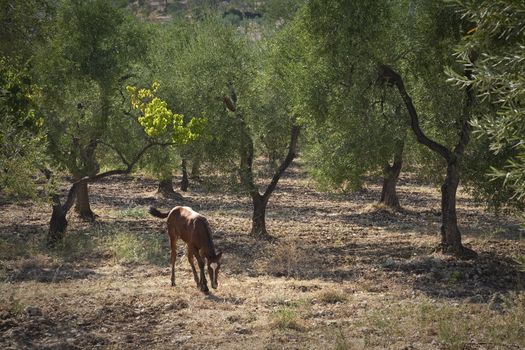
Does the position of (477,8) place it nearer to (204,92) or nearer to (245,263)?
(245,263)

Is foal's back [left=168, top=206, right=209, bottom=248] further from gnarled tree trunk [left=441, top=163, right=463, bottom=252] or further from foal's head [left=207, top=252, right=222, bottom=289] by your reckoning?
gnarled tree trunk [left=441, top=163, right=463, bottom=252]

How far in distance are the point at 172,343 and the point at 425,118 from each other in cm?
1145

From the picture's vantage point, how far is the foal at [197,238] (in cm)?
1522

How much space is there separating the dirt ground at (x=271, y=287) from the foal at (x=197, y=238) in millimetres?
483

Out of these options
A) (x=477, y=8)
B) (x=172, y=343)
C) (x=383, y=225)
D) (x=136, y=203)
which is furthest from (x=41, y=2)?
(x=136, y=203)

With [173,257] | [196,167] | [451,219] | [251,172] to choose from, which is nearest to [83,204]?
[196,167]

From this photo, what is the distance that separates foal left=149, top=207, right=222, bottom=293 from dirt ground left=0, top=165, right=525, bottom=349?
0.48m

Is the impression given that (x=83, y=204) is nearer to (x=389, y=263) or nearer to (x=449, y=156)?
(x=389, y=263)

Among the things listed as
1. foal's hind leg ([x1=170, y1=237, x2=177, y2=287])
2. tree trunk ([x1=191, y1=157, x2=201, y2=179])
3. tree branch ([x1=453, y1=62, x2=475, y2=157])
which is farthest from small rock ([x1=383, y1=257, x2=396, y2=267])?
tree trunk ([x1=191, y1=157, x2=201, y2=179])

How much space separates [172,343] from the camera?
11688mm

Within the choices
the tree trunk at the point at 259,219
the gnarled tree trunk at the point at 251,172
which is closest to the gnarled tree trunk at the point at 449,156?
the gnarled tree trunk at the point at 251,172

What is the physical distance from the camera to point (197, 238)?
15.8 meters

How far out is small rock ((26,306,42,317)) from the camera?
13039 mm

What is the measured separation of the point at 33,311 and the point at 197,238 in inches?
168
